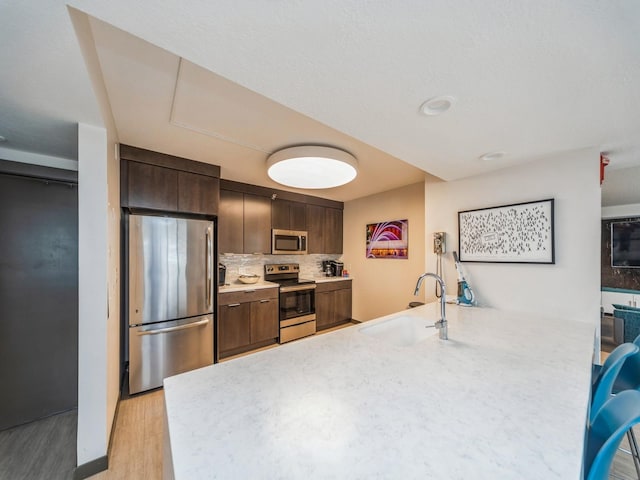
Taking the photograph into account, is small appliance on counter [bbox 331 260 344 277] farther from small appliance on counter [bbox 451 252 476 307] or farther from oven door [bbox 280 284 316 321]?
small appliance on counter [bbox 451 252 476 307]

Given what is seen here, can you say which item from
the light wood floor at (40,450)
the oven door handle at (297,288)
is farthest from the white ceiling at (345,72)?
the oven door handle at (297,288)

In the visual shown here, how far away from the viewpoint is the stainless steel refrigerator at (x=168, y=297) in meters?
2.39

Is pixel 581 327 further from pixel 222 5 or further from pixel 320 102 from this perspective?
pixel 222 5

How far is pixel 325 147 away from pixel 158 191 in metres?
Result: 1.71

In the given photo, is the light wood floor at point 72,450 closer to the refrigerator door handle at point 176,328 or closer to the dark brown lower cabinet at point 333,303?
the refrigerator door handle at point 176,328

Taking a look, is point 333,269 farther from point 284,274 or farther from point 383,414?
point 383,414

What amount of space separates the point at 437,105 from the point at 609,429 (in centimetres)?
152

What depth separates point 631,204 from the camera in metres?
4.02

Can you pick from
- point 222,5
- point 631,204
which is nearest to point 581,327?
point 222,5

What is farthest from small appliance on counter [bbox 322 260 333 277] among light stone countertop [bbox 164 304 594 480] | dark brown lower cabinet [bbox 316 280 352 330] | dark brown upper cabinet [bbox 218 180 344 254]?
light stone countertop [bbox 164 304 594 480]

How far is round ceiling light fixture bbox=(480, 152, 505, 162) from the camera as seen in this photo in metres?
2.03

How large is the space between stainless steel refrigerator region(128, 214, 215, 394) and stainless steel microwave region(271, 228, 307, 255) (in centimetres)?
113

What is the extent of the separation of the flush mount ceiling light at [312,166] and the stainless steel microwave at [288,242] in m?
1.35

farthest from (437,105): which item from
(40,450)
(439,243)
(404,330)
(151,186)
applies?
(40,450)
